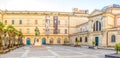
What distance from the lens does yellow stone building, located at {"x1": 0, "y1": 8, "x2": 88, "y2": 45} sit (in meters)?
82.7

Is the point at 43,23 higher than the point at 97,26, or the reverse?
the point at 43,23

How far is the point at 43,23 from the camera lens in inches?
3292

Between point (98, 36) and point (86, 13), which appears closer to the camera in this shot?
point (98, 36)

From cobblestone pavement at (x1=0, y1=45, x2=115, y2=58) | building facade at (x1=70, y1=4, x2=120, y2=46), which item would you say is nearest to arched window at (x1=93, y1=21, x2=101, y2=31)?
building facade at (x1=70, y1=4, x2=120, y2=46)

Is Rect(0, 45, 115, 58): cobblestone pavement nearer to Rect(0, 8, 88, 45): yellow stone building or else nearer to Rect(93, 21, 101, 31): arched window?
Rect(93, 21, 101, 31): arched window

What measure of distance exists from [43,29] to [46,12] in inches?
246

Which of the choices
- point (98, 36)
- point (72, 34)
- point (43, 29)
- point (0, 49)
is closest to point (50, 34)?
point (43, 29)

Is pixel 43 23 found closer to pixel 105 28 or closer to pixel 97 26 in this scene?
pixel 97 26

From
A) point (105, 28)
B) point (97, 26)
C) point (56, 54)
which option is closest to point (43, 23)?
point (97, 26)

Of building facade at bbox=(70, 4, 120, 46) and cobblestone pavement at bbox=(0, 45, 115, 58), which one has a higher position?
building facade at bbox=(70, 4, 120, 46)

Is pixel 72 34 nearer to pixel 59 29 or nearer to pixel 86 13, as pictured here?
pixel 59 29

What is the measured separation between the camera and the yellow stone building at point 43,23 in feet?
271

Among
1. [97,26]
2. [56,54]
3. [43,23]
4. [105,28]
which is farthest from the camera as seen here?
[43,23]

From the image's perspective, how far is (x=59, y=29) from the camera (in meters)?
84.5
